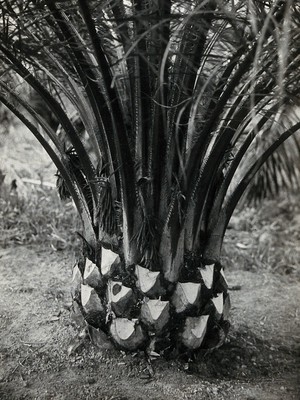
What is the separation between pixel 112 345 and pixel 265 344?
26.6 inches

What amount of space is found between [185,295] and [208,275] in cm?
12

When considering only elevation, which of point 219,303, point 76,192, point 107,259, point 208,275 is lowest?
point 219,303

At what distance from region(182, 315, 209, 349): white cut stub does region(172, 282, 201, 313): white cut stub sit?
2.1 inches

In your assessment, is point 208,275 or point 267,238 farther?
point 267,238

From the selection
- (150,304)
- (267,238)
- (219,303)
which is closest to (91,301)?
(150,304)

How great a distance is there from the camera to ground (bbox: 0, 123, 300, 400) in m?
1.72

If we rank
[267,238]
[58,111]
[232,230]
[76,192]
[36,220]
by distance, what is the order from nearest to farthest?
[58,111] → [76,192] → [36,220] → [267,238] → [232,230]

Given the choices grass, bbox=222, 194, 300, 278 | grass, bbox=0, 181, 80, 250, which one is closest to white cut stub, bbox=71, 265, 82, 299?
grass, bbox=0, 181, 80, 250

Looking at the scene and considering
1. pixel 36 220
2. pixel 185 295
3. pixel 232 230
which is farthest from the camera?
pixel 232 230

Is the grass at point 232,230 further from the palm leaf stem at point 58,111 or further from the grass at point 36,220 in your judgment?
the palm leaf stem at point 58,111

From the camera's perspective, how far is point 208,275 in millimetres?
1789

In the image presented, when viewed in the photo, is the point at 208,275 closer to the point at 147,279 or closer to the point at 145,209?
the point at 147,279

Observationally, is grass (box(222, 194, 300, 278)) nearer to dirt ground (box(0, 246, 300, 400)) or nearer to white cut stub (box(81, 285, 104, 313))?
dirt ground (box(0, 246, 300, 400))

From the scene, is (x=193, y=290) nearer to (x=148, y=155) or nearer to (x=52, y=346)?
(x=148, y=155)
